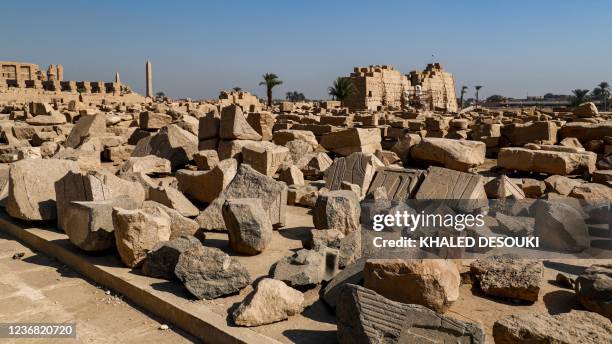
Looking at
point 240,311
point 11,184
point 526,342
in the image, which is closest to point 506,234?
point 526,342

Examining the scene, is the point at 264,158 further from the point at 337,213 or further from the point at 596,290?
the point at 596,290

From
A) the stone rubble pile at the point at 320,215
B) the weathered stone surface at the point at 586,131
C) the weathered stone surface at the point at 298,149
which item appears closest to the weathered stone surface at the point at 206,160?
the stone rubble pile at the point at 320,215

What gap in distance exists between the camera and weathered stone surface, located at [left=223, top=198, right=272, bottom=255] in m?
4.66

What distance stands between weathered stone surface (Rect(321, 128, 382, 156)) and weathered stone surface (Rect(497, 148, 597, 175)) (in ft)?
9.90

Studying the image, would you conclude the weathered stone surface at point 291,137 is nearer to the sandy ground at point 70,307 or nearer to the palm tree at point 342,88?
the sandy ground at point 70,307

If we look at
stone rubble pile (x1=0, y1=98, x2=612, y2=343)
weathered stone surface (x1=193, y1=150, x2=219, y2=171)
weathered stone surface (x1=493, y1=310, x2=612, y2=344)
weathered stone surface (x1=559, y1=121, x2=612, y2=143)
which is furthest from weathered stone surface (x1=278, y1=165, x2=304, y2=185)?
weathered stone surface (x1=559, y1=121, x2=612, y2=143)

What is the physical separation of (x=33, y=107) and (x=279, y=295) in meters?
18.3

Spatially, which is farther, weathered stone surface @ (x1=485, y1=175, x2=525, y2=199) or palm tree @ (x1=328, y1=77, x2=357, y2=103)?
palm tree @ (x1=328, y1=77, x2=357, y2=103)

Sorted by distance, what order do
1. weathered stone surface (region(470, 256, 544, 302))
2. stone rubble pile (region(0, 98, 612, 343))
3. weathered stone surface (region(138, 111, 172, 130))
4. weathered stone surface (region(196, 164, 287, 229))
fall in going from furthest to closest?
weathered stone surface (region(138, 111, 172, 130)), weathered stone surface (region(196, 164, 287, 229)), weathered stone surface (region(470, 256, 544, 302)), stone rubble pile (region(0, 98, 612, 343))

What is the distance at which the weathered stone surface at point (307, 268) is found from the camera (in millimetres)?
3944

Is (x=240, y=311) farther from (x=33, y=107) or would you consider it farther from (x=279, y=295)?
(x=33, y=107)

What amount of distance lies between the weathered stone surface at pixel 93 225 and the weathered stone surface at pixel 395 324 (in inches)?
108

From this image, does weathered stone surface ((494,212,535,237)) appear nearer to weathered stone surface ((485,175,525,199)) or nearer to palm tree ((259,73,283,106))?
weathered stone surface ((485,175,525,199))

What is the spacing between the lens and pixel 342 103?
39.3m
